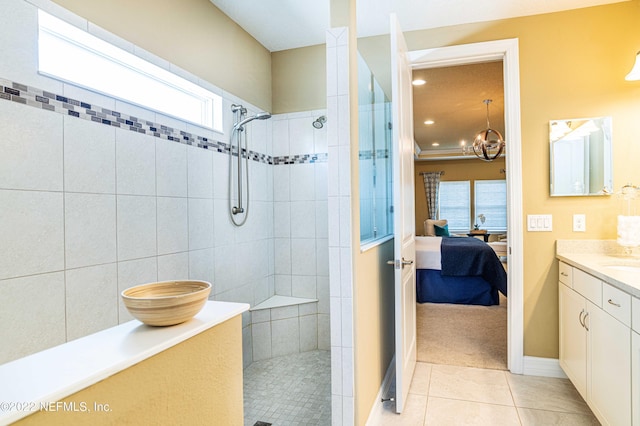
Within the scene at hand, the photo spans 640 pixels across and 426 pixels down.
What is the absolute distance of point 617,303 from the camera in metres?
1.60

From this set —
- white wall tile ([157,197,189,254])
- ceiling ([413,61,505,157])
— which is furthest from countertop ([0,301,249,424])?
ceiling ([413,61,505,157])

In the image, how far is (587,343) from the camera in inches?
77.0

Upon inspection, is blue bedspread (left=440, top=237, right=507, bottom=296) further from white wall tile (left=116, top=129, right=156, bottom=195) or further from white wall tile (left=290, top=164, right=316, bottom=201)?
white wall tile (left=116, top=129, right=156, bottom=195)

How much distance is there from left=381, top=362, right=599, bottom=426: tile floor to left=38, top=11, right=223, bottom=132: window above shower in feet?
7.82

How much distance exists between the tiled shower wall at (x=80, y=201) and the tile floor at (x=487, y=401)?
5.28 feet

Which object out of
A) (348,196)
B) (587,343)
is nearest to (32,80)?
(348,196)

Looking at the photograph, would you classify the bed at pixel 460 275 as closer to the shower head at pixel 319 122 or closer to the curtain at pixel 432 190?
the shower head at pixel 319 122

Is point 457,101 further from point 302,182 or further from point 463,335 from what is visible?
point 463,335

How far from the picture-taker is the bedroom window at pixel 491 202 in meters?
8.54

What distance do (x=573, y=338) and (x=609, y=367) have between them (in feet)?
1.86

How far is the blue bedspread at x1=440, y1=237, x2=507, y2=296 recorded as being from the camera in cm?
439

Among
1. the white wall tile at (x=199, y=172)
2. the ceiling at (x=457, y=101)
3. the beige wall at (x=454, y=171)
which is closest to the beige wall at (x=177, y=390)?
the white wall tile at (x=199, y=172)

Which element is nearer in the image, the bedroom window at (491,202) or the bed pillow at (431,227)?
the bed pillow at (431,227)

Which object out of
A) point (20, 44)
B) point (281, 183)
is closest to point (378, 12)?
point (281, 183)
